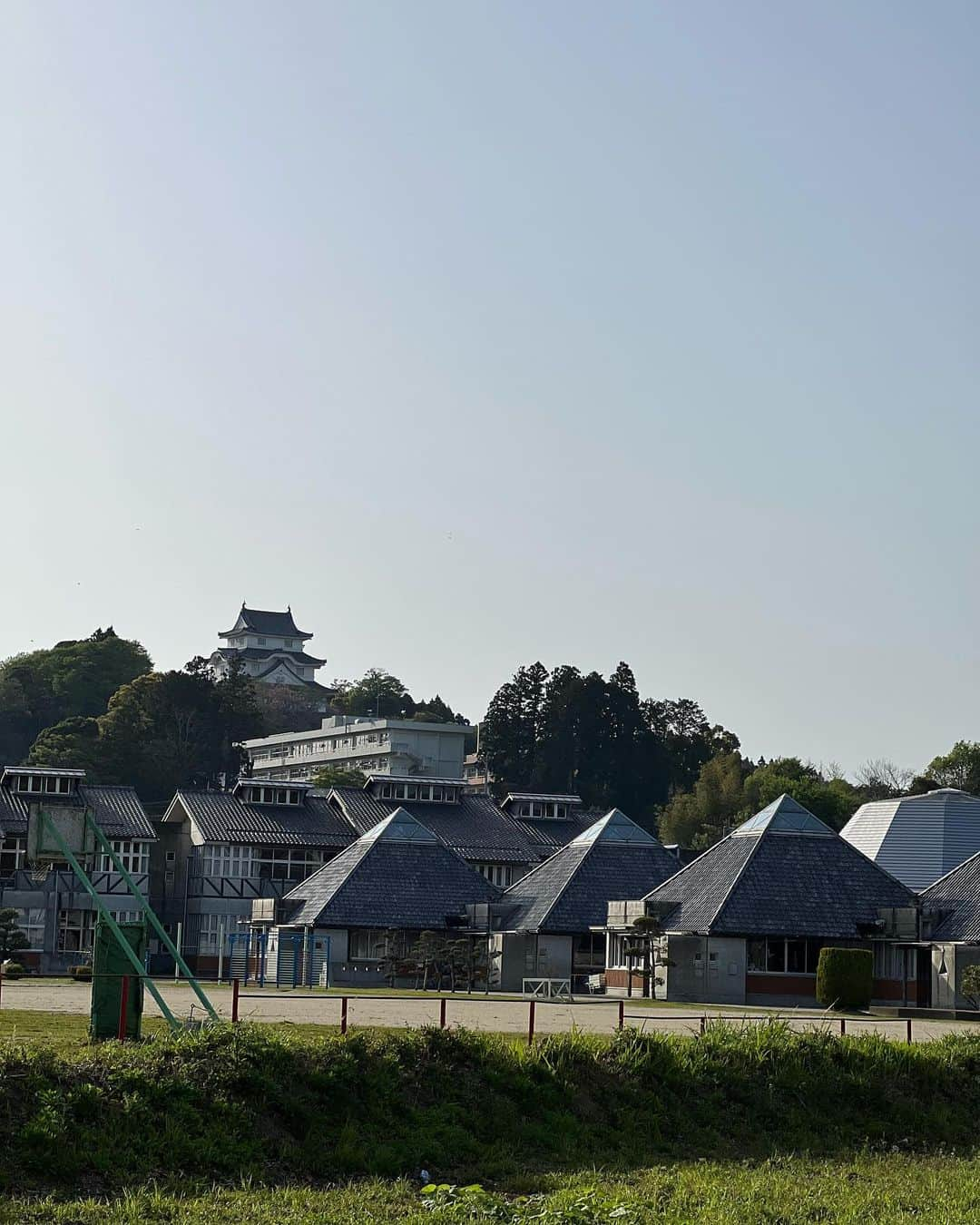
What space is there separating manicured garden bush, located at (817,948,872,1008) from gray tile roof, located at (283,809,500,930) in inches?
717

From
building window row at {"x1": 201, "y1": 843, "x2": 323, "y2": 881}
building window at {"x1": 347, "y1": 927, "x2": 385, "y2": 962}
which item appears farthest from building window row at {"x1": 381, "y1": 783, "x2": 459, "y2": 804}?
A: building window at {"x1": 347, "y1": 927, "x2": 385, "y2": 962}

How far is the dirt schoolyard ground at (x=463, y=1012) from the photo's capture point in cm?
3244

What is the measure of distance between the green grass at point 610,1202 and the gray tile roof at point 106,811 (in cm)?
6202

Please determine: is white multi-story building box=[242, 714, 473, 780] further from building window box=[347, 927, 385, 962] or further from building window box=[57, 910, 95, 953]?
building window box=[347, 927, 385, 962]

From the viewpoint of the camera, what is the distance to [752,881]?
5788 cm

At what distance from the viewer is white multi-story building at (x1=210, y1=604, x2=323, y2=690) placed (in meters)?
164

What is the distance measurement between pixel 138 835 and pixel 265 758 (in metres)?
51.1

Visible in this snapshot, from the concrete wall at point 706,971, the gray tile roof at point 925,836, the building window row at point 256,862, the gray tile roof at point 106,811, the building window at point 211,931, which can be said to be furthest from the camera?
the building window row at point 256,862

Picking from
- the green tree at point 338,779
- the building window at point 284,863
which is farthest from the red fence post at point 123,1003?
the green tree at point 338,779

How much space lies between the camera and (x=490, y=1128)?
21109 mm

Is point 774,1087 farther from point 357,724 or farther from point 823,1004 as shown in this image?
point 357,724

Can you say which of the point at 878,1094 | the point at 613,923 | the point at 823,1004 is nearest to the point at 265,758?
the point at 613,923

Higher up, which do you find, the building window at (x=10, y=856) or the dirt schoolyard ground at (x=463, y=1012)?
the building window at (x=10, y=856)

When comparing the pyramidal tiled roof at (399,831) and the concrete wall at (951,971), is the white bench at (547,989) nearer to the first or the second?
the pyramidal tiled roof at (399,831)
